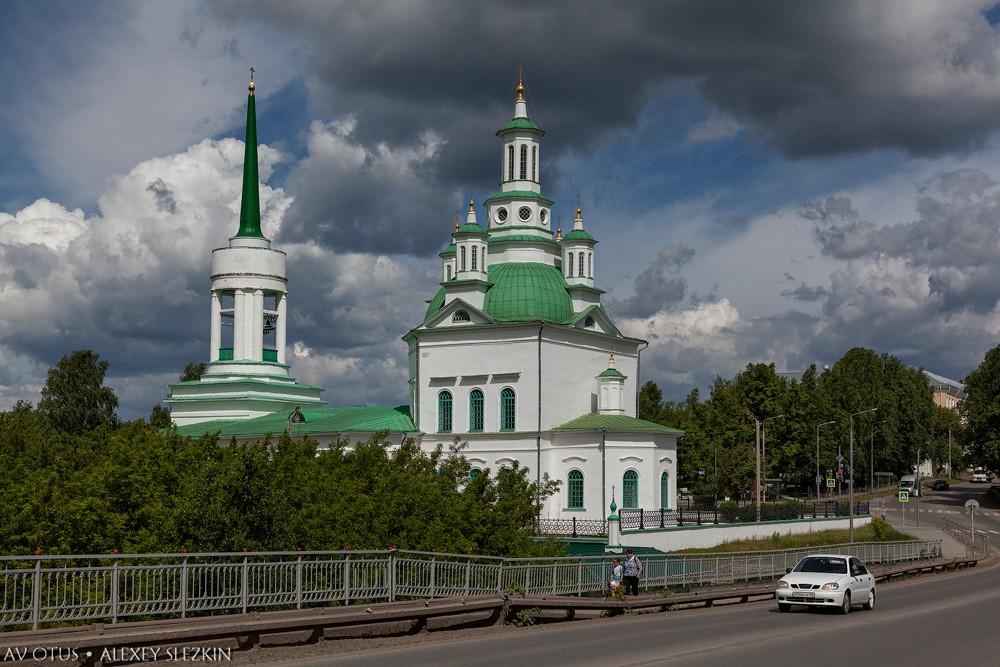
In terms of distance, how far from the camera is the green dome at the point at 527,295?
179 feet

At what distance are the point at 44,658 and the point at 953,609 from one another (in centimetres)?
1900

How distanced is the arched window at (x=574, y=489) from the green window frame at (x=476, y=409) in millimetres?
5401

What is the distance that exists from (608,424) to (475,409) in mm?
6921

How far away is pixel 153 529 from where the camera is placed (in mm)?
26109

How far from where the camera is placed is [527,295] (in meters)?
55.2

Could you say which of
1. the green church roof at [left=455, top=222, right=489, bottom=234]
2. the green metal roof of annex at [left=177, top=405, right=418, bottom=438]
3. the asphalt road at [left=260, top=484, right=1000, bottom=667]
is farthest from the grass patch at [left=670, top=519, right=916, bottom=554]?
the asphalt road at [left=260, top=484, right=1000, bottom=667]

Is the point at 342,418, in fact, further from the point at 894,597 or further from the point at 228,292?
the point at 894,597

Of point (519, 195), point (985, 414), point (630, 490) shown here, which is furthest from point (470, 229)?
point (985, 414)

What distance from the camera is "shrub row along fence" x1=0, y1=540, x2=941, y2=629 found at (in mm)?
15438

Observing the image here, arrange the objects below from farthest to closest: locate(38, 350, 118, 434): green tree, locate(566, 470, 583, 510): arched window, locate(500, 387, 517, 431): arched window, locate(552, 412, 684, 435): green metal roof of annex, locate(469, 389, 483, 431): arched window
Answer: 1. locate(38, 350, 118, 434): green tree
2. locate(469, 389, 483, 431): arched window
3. locate(500, 387, 517, 431): arched window
4. locate(566, 470, 583, 510): arched window
5. locate(552, 412, 684, 435): green metal roof of annex

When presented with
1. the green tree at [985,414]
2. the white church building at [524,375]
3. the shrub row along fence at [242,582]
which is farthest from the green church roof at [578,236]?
the green tree at [985,414]

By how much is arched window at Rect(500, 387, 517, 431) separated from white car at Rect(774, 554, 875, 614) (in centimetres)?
2934

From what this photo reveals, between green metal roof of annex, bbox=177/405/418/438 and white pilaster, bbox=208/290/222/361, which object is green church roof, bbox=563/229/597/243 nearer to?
green metal roof of annex, bbox=177/405/418/438

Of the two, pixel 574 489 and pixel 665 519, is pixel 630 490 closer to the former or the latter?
pixel 574 489
